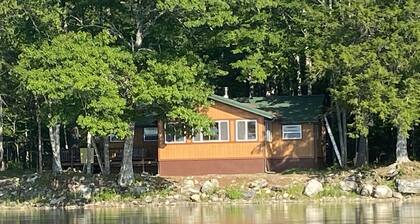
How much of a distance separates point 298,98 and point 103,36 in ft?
50.8

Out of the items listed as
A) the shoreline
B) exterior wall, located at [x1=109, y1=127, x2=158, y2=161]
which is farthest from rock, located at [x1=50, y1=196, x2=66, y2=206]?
exterior wall, located at [x1=109, y1=127, x2=158, y2=161]

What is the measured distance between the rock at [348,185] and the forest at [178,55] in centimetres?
246

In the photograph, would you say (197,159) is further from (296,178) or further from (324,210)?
(324,210)

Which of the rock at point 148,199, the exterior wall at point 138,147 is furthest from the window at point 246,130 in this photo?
the rock at point 148,199

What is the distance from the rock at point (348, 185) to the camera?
4428 cm

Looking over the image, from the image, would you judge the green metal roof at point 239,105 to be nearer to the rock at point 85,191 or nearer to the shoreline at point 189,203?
the shoreline at point 189,203

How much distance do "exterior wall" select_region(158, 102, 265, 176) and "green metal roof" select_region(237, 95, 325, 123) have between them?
2241 mm

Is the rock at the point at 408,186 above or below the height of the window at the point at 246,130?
below

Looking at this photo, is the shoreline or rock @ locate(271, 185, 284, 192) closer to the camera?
the shoreline

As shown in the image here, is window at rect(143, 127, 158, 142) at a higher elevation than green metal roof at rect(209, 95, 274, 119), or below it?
below

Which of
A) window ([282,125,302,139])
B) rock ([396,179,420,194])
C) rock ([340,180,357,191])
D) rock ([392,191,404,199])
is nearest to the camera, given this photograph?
rock ([392,191,404,199])

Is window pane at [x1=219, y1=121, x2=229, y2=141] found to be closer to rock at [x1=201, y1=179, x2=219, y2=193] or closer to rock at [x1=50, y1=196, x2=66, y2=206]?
rock at [x1=201, y1=179, x2=219, y2=193]

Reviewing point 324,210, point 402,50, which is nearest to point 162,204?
point 324,210

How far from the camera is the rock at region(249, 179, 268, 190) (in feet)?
148
